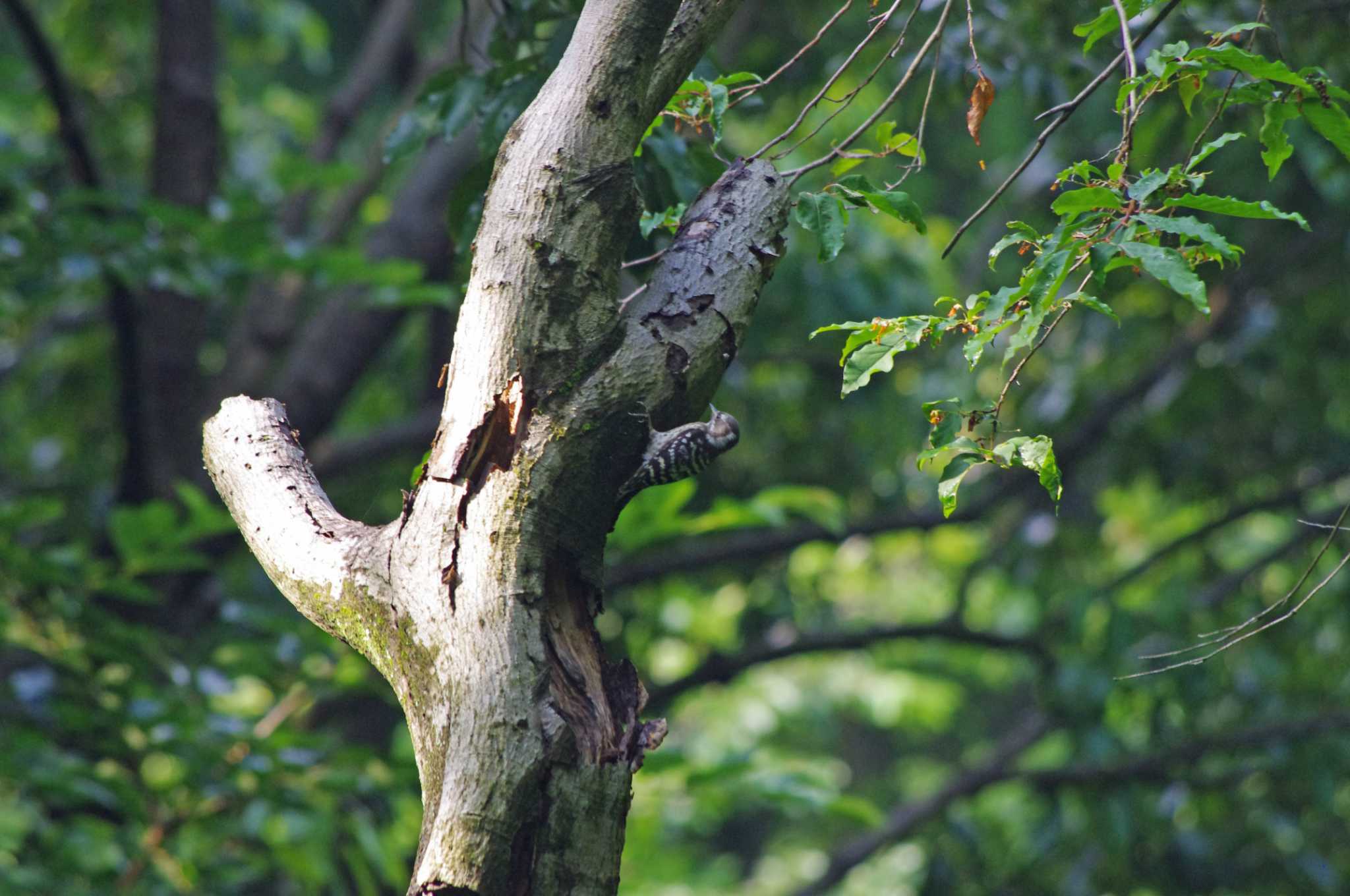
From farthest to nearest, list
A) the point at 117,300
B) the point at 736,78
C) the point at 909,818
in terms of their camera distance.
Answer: the point at 909,818, the point at 117,300, the point at 736,78

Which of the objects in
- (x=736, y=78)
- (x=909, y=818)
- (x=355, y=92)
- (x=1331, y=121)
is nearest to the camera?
(x=1331, y=121)

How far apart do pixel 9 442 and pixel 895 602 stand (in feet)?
18.9

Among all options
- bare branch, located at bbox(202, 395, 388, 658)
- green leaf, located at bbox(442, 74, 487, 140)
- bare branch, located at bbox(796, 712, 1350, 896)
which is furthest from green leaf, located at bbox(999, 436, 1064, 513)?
bare branch, located at bbox(796, 712, 1350, 896)

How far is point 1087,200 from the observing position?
1300mm

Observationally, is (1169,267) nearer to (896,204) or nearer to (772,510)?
(896,204)

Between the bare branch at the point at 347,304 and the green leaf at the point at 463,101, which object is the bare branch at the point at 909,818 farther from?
the green leaf at the point at 463,101

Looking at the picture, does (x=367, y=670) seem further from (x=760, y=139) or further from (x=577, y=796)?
(x=760, y=139)

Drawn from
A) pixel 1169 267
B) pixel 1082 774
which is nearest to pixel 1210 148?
pixel 1169 267

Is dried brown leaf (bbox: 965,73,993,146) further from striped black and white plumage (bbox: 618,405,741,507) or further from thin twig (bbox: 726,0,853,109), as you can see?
striped black and white plumage (bbox: 618,405,741,507)

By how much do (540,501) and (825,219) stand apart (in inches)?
22.1

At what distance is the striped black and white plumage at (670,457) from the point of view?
140 centimetres

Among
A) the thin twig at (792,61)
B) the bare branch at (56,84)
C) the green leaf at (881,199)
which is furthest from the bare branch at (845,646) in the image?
the green leaf at (881,199)

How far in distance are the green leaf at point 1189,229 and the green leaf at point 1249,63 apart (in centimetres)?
22

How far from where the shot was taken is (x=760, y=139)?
577cm
